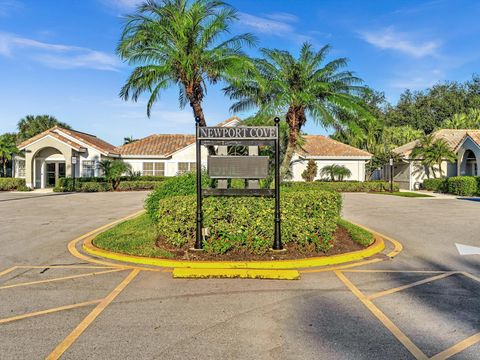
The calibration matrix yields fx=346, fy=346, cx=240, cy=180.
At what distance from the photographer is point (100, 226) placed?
10.9 meters

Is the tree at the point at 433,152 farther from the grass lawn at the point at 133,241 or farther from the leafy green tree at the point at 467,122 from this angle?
the grass lawn at the point at 133,241

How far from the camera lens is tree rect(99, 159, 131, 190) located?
28094 mm

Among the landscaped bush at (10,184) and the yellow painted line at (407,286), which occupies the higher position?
the landscaped bush at (10,184)

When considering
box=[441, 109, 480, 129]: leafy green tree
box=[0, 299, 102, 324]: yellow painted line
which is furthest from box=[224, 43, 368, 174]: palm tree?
box=[441, 109, 480, 129]: leafy green tree

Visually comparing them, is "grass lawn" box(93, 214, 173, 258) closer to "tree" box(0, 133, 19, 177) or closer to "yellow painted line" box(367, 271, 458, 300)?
"yellow painted line" box(367, 271, 458, 300)

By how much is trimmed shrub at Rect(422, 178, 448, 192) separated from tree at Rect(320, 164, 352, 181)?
6468mm

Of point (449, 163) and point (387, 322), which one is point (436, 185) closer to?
point (449, 163)

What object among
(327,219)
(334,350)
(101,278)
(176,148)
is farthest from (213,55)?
(176,148)

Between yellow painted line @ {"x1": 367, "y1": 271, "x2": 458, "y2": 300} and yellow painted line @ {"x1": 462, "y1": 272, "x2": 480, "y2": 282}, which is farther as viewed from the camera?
yellow painted line @ {"x1": 462, "y1": 272, "x2": 480, "y2": 282}

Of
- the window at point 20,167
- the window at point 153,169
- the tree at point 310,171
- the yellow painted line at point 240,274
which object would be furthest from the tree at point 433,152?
the window at point 20,167

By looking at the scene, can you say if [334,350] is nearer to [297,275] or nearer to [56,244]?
[297,275]

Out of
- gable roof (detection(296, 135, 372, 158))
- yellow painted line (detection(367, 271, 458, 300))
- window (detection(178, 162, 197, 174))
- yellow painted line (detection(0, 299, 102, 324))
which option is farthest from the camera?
window (detection(178, 162, 197, 174))

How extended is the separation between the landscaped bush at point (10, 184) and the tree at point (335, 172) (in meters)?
25.7

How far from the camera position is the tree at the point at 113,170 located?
28.1 metres
